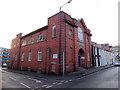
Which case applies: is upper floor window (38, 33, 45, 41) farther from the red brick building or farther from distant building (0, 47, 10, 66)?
distant building (0, 47, 10, 66)

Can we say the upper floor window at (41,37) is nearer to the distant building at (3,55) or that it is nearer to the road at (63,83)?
the road at (63,83)

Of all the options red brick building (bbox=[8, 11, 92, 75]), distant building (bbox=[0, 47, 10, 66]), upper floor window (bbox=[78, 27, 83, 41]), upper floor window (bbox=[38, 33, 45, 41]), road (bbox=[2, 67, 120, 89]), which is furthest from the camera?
distant building (bbox=[0, 47, 10, 66])

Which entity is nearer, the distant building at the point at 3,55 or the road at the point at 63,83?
the road at the point at 63,83

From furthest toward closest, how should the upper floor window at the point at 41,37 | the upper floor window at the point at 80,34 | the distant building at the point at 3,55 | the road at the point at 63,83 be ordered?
1. the distant building at the point at 3,55
2. the upper floor window at the point at 80,34
3. the upper floor window at the point at 41,37
4. the road at the point at 63,83

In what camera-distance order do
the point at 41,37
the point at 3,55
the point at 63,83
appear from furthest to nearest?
the point at 3,55 → the point at 41,37 → the point at 63,83

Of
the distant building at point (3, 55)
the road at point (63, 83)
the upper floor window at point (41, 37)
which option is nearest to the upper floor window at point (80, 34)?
the upper floor window at point (41, 37)

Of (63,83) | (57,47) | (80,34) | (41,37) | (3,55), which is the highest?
(80,34)

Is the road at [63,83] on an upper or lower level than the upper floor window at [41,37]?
lower

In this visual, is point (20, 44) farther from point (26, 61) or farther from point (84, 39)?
point (84, 39)

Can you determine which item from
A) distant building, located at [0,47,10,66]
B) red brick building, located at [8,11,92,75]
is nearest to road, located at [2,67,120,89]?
red brick building, located at [8,11,92,75]

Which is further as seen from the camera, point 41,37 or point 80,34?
point 80,34

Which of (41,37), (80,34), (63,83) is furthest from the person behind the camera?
(80,34)

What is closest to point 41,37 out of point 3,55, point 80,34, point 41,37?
point 41,37

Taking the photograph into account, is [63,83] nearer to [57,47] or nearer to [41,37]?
[57,47]
